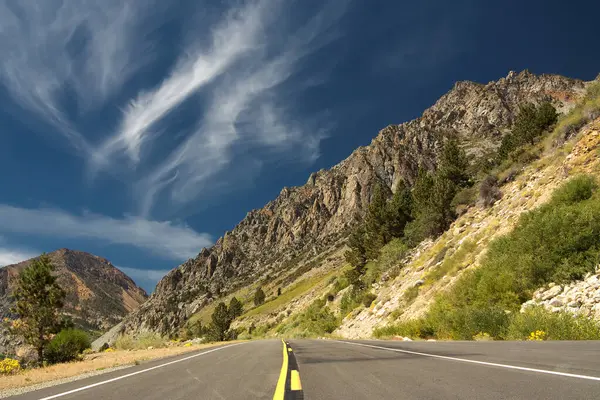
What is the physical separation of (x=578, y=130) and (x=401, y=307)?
63.3 feet

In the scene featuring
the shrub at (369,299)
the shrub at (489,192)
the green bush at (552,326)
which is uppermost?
the shrub at (489,192)

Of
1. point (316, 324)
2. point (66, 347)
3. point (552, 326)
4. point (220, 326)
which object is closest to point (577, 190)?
point (552, 326)

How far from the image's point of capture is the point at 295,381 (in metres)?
7.24

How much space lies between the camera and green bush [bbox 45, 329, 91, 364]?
2809cm

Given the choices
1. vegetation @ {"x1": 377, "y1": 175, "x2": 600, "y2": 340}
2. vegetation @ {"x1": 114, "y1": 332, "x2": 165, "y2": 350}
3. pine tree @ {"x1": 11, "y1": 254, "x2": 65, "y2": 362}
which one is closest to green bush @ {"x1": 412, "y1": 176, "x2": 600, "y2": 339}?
vegetation @ {"x1": 377, "y1": 175, "x2": 600, "y2": 340}

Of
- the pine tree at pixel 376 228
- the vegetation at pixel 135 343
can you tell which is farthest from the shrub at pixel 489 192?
the vegetation at pixel 135 343

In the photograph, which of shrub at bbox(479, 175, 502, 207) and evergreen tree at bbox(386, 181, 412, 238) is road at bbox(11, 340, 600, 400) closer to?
shrub at bbox(479, 175, 502, 207)

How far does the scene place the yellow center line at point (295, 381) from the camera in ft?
21.6

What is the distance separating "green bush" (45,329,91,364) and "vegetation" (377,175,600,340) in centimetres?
2555

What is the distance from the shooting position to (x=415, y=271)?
1393 inches

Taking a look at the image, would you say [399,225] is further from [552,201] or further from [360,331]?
[552,201]

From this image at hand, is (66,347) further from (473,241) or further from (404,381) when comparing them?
(473,241)

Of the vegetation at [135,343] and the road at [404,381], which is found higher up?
the vegetation at [135,343]

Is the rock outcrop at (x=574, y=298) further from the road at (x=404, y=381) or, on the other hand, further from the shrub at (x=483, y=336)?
the road at (x=404, y=381)
